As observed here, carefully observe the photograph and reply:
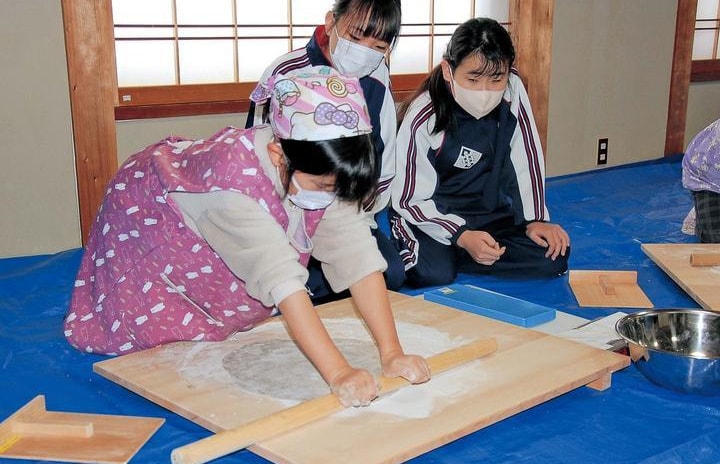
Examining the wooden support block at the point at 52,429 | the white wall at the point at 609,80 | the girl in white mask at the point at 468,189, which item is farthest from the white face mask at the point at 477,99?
the white wall at the point at 609,80

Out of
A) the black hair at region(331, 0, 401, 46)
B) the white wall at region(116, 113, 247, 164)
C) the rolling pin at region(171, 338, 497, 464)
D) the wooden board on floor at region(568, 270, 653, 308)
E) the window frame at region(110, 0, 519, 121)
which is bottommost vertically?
the wooden board on floor at region(568, 270, 653, 308)

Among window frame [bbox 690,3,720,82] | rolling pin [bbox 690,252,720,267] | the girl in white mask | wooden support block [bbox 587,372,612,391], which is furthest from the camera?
window frame [bbox 690,3,720,82]

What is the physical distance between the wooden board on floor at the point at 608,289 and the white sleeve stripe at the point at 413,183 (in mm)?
419

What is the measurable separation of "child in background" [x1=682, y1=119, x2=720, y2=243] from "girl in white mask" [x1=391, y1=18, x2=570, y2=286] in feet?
2.08

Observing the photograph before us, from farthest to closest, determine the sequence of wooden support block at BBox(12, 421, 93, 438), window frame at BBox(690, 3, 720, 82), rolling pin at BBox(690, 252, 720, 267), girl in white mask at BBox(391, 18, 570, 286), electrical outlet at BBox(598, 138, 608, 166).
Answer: window frame at BBox(690, 3, 720, 82) < electrical outlet at BBox(598, 138, 608, 166) < girl in white mask at BBox(391, 18, 570, 286) < rolling pin at BBox(690, 252, 720, 267) < wooden support block at BBox(12, 421, 93, 438)

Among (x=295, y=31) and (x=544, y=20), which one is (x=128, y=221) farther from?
(x=544, y=20)

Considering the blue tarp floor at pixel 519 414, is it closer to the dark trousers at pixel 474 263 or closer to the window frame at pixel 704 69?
the dark trousers at pixel 474 263

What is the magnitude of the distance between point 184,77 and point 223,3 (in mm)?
354

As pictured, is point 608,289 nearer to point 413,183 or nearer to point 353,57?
point 413,183

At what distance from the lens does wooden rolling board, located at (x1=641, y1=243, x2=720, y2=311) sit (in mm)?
2241

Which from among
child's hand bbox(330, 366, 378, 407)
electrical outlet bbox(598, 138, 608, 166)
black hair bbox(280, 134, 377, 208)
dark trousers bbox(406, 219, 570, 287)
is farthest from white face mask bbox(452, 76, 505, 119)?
electrical outlet bbox(598, 138, 608, 166)

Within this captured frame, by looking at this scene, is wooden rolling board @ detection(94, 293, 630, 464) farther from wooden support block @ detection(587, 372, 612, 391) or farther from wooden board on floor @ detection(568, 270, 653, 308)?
wooden board on floor @ detection(568, 270, 653, 308)

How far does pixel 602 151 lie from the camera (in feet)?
15.6

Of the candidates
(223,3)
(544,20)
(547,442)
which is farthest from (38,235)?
(544,20)
